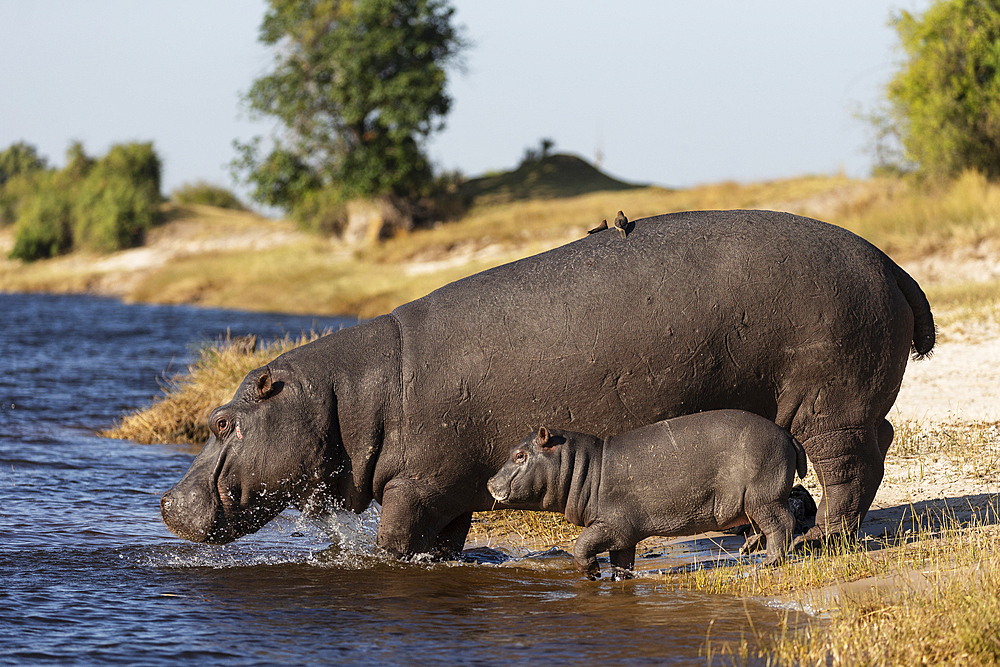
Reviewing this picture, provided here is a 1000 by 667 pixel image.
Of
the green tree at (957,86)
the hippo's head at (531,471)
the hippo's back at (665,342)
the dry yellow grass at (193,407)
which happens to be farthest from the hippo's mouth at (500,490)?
the green tree at (957,86)

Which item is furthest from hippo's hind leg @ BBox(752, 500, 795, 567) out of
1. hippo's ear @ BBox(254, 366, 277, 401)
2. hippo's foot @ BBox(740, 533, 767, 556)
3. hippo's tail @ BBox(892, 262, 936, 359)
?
hippo's ear @ BBox(254, 366, 277, 401)

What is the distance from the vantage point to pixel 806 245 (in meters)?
6.46

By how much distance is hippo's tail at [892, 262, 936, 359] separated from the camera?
21.8ft

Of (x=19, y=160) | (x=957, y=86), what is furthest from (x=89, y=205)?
(x=19, y=160)

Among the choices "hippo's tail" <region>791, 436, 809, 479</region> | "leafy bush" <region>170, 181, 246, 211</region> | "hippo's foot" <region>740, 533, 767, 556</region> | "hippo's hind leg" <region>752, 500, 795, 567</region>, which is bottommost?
"hippo's foot" <region>740, 533, 767, 556</region>

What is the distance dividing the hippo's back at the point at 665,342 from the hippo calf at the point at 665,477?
0.22 m

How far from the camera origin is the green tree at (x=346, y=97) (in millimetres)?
43062

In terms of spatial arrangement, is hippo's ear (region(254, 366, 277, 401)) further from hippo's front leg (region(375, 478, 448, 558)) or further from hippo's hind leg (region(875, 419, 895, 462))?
hippo's hind leg (region(875, 419, 895, 462))

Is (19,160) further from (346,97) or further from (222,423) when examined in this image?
(222,423)

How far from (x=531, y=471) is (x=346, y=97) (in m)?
39.0

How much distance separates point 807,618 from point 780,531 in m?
0.60

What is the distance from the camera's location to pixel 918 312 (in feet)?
22.1

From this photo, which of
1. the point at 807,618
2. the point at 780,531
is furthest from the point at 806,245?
the point at 807,618

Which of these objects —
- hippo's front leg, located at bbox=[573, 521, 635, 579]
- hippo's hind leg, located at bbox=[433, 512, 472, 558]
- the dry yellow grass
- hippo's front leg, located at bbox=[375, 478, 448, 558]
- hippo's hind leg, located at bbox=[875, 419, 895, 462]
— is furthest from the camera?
the dry yellow grass
